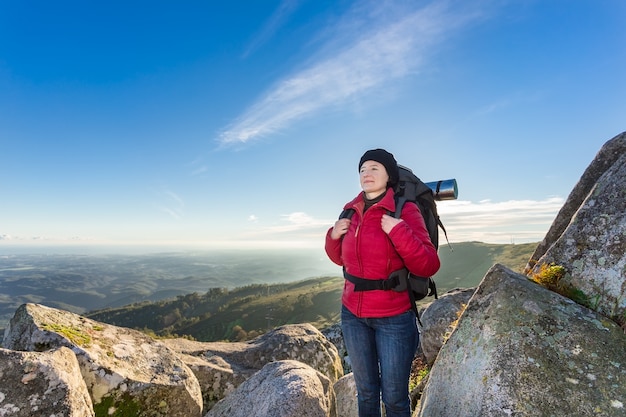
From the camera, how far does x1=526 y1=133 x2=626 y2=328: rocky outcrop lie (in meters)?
5.66

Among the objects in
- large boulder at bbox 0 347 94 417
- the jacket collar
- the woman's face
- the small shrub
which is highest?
the woman's face

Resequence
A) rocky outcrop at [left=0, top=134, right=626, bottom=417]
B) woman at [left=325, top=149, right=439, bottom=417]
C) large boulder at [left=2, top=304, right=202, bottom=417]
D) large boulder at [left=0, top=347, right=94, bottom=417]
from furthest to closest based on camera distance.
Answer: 1. large boulder at [left=2, top=304, right=202, bottom=417]
2. large boulder at [left=0, top=347, right=94, bottom=417]
3. woman at [left=325, top=149, right=439, bottom=417]
4. rocky outcrop at [left=0, top=134, right=626, bottom=417]

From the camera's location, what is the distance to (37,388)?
18.7 feet

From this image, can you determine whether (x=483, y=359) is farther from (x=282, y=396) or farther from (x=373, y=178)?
(x=282, y=396)

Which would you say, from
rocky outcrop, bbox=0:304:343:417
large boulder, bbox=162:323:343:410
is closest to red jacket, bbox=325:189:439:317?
rocky outcrop, bbox=0:304:343:417

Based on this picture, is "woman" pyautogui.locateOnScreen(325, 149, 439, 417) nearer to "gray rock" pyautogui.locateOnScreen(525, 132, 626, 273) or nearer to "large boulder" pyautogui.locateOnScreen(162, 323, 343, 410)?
"gray rock" pyautogui.locateOnScreen(525, 132, 626, 273)

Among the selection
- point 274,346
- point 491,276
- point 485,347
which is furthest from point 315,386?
point 274,346

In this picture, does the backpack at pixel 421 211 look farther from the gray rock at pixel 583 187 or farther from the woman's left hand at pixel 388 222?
the gray rock at pixel 583 187

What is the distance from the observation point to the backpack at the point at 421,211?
212 inches

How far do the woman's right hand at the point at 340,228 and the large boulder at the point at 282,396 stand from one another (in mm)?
3407

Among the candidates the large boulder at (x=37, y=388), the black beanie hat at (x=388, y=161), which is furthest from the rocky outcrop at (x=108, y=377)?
the black beanie hat at (x=388, y=161)

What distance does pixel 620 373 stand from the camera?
454 centimetres

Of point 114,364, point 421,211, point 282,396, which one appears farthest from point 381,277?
point 114,364

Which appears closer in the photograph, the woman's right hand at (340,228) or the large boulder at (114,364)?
the woman's right hand at (340,228)
